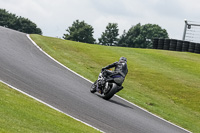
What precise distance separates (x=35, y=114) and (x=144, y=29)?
118758mm

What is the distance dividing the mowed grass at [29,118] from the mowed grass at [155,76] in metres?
6.00

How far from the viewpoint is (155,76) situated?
2408cm

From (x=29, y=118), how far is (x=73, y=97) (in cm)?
530

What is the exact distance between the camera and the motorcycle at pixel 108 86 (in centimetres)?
1574

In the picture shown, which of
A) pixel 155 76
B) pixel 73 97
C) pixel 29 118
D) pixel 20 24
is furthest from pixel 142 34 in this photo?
pixel 29 118

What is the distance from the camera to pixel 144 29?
417 ft

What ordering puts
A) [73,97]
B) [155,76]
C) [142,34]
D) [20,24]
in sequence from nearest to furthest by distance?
1. [73,97]
2. [155,76]
3. [142,34]
4. [20,24]

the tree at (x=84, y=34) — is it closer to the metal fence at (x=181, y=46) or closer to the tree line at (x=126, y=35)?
the tree line at (x=126, y=35)

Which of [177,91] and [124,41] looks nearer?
[177,91]

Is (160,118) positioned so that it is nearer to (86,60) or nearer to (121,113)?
(121,113)

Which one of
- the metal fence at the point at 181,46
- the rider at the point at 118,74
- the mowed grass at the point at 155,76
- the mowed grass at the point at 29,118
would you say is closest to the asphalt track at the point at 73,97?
the rider at the point at 118,74

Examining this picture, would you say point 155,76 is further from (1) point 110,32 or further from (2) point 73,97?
(1) point 110,32

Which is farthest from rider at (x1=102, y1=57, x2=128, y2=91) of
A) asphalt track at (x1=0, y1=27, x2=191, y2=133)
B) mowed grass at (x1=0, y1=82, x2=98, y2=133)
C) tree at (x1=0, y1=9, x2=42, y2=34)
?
tree at (x1=0, y1=9, x2=42, y2=34)

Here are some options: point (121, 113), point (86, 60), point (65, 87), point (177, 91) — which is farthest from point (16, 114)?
point (86, 60)
